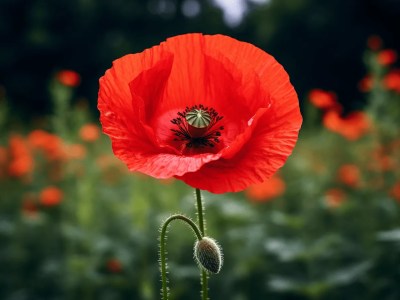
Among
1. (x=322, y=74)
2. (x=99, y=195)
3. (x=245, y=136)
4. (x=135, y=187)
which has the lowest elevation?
(x=245, y=136)

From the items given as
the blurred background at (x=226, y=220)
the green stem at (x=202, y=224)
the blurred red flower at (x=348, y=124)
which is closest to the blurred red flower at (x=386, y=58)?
the blurred background at (x=226, y=220)

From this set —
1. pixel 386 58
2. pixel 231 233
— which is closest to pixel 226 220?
pixel 231 233

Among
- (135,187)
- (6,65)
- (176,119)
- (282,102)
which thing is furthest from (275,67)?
(6,65)

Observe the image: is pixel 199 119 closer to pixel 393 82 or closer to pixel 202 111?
pixel 202 111

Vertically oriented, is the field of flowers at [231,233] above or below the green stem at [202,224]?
above

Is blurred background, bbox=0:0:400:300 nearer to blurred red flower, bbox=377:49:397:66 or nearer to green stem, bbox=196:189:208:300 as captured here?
blurred red flower, bbox=377:49:397:66

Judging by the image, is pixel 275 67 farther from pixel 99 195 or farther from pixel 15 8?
pixel 15 8

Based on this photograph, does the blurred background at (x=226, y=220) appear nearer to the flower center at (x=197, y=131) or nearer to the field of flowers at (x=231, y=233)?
the field of flowers at (x=231, y=233)

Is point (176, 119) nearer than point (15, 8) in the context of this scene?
Yes
